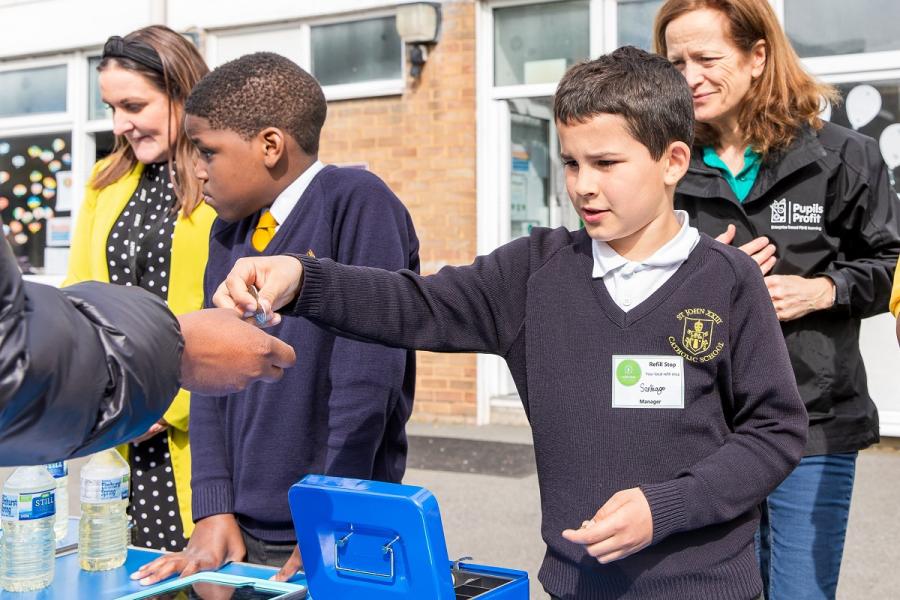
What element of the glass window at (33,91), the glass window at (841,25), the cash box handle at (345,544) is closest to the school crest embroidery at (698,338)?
the cash box handle at (345,544)

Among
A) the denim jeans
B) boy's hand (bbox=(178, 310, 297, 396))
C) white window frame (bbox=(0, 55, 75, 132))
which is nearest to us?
boy's hand (bbox=(178, 310, 297, 396))

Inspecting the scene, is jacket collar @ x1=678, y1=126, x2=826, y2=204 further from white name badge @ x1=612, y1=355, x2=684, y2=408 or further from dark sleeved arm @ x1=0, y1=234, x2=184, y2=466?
dark sleeved arm @ x1=0, y1=234, x2=184, y2=466

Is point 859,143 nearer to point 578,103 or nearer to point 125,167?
point 578,103

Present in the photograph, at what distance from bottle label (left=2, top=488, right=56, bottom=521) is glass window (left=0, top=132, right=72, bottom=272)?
32.5ft

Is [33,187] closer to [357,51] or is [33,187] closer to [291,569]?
[357,51]

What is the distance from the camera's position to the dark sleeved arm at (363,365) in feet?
8.27

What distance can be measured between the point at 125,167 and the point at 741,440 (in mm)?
2151

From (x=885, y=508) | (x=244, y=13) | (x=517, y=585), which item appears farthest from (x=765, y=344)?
(x=244, y=13)

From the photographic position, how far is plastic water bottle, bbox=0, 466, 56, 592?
2.49 m

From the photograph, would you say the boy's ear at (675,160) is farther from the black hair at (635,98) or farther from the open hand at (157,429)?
the open hand at (157,429)

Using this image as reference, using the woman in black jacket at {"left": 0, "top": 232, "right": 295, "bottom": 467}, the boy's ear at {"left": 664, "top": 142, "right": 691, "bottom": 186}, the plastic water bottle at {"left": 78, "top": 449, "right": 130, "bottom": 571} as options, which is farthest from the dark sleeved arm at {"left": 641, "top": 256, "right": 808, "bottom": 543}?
the plastic water bottle at {"left": 78, "top": 449, "right": 130, "bottom": 571}

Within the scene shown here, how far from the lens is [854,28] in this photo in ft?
26.4

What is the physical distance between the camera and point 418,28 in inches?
362

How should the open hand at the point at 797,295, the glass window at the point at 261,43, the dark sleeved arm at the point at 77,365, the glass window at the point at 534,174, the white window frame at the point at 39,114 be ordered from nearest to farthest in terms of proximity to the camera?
the dark sleeved arm at the point at 77,365
the open hand at the point at 797,295
the glass window at the point at 534,174
the glass window at the point at 261,43
the white window frame at the point at 39,114
